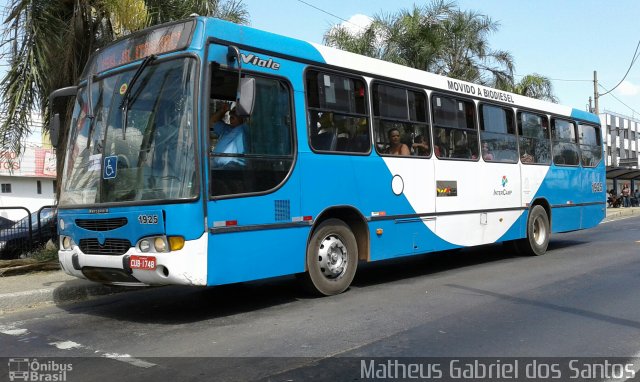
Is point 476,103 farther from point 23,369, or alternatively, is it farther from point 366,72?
point 23,369

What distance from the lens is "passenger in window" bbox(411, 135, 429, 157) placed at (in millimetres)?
8755

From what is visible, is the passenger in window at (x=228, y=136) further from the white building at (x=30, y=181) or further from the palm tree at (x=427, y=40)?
the white building at (x=30, y=181)

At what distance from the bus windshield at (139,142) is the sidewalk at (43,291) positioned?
1654 mm

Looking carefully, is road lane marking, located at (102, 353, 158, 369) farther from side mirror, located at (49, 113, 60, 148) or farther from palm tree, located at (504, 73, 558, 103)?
palm tree, located at (504, 73, 558, 103)

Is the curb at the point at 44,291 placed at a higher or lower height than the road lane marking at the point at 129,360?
higher

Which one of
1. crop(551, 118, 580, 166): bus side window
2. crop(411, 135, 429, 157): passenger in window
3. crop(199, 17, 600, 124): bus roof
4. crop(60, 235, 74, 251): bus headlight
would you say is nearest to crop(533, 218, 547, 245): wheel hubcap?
crop(551, 118, 580, 166): bus side window

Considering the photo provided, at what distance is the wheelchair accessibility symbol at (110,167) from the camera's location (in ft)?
20.8

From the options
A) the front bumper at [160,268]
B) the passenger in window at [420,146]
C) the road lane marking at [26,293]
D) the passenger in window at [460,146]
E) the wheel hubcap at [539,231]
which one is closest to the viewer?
the front bumper at [160,268]

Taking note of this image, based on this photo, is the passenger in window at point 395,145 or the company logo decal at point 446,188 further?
the company logo decal at point 446,188

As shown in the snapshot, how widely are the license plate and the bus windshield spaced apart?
62 cm

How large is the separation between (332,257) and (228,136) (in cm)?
222

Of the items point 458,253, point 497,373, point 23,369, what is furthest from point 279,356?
point 458,253

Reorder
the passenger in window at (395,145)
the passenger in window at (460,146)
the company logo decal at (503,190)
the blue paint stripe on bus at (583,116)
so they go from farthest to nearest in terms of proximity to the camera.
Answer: the blue paint stripe on bus at (583,116), the company logo decal at (503,190), the passenger in window at (460,146), the passenger in window at (395,145)

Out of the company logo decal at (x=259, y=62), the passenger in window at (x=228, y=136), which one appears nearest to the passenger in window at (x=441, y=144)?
the company logo decal at (x=259, y=62)
